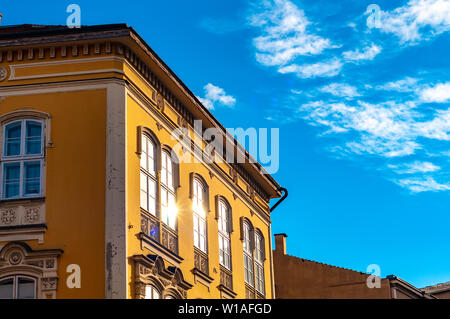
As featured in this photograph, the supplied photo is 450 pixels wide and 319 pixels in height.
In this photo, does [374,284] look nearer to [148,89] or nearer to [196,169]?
[196,169]

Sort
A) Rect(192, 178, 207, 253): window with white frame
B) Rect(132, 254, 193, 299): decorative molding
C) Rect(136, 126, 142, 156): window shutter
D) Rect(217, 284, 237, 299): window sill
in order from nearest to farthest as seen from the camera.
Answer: Rect(132, 254, 193, 299): decorative molding, Rect(136, 126, 142, 156): window shutter, Rect(192, 178, 207, 253): window with white frame, Rect(217, 284, 237, 299): window sill

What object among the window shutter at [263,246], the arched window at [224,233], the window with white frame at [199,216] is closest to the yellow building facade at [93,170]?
the window with white frame at [199,216]

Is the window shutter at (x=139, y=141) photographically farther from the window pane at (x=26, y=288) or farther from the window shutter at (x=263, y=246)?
the window shutter at (x=263, y=246)

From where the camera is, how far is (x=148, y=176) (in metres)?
19.9

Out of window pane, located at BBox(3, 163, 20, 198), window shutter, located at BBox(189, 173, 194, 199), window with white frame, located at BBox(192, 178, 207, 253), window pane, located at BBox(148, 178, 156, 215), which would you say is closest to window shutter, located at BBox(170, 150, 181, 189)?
window shutter, located at BBox(189, 173, 194, 199)

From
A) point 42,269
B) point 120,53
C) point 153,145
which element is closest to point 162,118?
point 153,145

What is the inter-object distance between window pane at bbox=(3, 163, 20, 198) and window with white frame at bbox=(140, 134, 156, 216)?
8.99 ft

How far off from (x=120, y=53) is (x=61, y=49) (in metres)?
1.33

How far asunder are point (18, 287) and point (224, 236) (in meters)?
8.29

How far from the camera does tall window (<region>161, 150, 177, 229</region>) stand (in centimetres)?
2072

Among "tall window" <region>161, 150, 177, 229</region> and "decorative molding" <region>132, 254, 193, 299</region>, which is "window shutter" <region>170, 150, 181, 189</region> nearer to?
"tall window" <region>161, 150, 177, 229</region>

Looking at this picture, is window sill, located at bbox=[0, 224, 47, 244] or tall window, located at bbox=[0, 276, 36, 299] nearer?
tall window, located at bbox=[0, 276, 36, 299]

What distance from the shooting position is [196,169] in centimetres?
2303
